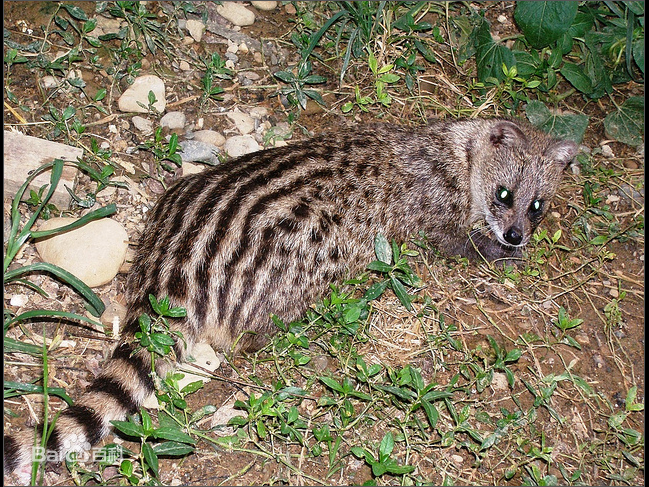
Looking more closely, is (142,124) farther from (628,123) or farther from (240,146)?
(628,123)

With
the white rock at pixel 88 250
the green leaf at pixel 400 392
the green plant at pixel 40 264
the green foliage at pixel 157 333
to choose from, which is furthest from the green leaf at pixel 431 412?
the white rock at pixel 88 250

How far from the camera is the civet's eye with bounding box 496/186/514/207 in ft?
18.6

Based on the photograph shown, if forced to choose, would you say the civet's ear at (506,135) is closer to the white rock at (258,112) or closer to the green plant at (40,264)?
the white rock at (258,112)

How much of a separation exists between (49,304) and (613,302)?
4332 mm

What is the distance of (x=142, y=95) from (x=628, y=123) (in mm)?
4571

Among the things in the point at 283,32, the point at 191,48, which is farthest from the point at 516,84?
the point at 191,48

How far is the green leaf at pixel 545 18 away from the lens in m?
6.18

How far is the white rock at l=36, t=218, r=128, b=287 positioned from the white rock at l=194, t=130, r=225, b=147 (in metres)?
1.27

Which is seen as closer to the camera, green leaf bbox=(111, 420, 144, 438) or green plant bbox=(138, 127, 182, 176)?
green leaf bbox=(111, 420, 144, 438)

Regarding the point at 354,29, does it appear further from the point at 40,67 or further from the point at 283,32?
the point at 40,67

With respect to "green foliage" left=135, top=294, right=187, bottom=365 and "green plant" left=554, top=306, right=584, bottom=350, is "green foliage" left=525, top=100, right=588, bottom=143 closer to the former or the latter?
"green plant" left=554, top=306, right=584, bottom=350

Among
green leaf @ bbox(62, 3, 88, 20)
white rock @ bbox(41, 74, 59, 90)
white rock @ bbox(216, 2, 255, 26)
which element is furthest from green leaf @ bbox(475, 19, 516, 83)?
white rock @ bbox(41, 74, 59, 90)

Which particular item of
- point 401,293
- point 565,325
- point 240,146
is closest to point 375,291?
point 401,293

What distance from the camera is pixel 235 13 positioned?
6629mm
